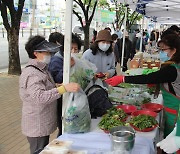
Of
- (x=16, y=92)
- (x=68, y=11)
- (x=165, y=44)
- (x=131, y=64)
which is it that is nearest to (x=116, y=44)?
(x=131, y=64)

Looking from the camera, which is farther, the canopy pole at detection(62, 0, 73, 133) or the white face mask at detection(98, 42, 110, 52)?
the white face mask at detection(98, 42, 110, 52)

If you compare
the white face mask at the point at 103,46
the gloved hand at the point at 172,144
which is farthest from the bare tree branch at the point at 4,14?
the gloved hand at the point at 172,144

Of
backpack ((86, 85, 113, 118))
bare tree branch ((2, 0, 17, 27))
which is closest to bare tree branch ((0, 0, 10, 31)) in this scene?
bare tree branch ((2, 0, 17, 27))

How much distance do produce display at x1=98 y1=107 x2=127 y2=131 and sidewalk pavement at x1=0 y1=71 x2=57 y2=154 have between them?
5.39 ft

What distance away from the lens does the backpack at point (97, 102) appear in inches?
104

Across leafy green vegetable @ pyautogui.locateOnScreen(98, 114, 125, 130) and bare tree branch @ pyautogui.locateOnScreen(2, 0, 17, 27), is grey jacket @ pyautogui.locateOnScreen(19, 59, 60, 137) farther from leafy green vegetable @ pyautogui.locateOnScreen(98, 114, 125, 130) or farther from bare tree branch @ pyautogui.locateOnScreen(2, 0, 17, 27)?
bare tree branch @ pyautogui.locateOnScreen(2, 0, 17, 27)

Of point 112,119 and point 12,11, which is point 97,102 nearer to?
point 112,119

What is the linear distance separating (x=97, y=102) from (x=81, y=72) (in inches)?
13.7

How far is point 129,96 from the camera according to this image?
3334mm

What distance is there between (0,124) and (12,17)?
464cm

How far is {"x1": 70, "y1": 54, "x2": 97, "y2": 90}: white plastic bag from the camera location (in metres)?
2.57

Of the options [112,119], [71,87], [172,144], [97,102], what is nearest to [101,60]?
[97,102]

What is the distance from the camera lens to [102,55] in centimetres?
407

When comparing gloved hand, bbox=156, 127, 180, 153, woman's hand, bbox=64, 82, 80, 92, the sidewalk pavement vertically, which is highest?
woman's hand, bbox=64, 82, 80, 92
